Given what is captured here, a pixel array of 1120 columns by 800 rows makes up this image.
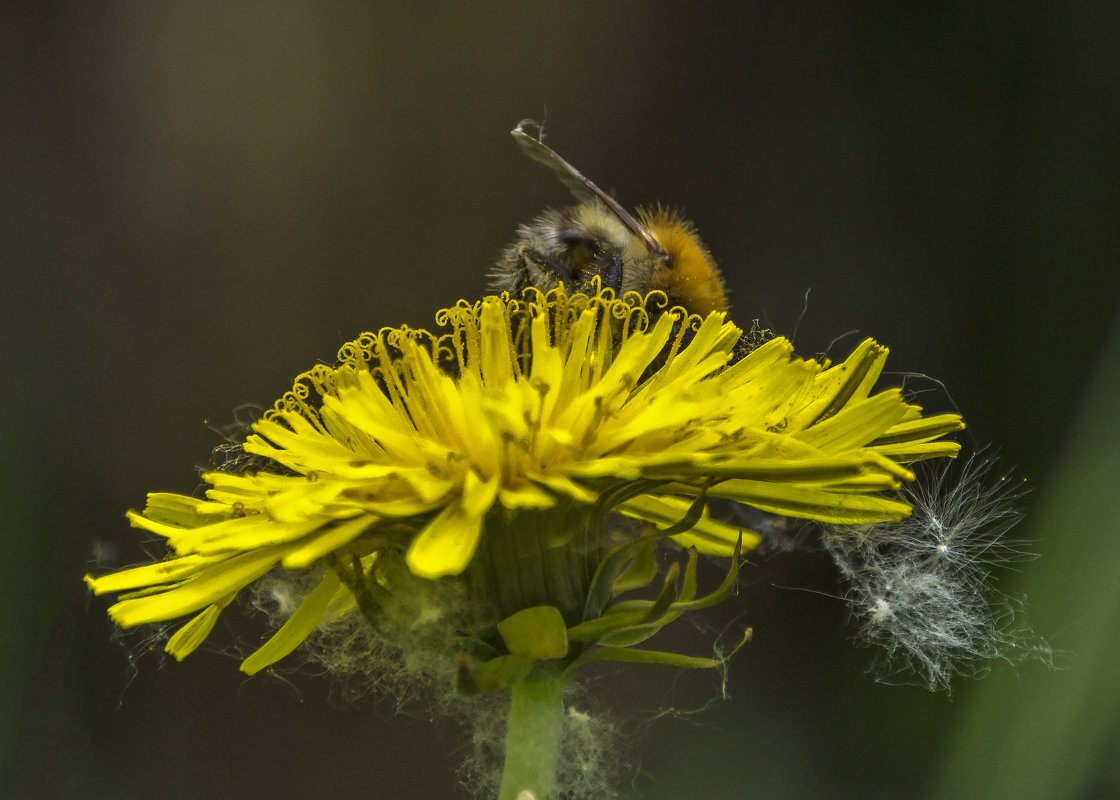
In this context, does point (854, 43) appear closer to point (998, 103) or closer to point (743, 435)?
point (998, 103)

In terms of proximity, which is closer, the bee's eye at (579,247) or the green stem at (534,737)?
the green stem at (534,737)

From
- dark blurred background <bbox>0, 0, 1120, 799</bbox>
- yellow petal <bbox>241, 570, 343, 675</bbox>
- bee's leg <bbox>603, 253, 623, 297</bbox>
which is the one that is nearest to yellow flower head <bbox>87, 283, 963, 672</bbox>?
yellow petal <bbox>241, 570, 343, 675</bbox>

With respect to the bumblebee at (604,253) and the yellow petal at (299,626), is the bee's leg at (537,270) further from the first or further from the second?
the yellow petal at (299,626)

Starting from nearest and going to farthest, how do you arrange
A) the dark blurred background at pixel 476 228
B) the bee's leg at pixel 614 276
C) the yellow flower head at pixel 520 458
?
1. the yellow flower head at pixel 520 458
2. the bee's leg at pixel 614 276
3. the dark blurred background at pixel 476 228

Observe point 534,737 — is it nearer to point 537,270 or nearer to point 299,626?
point 299,626

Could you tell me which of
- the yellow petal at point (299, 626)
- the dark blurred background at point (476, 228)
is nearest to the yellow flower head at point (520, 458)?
the yellow petal at point (299, 626)

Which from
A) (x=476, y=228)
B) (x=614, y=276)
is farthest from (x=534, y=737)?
(x=476, y=228)

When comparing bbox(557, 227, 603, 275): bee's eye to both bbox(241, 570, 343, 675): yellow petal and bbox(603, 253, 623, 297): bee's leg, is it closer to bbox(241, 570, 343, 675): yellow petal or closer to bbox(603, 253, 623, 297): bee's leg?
bbox(603, 253, 623, 297): bee's leg
